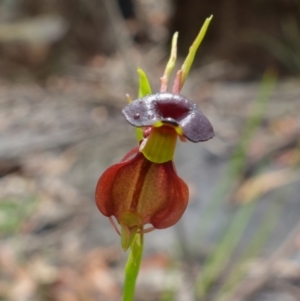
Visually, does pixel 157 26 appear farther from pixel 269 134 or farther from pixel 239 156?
pixel 239 156

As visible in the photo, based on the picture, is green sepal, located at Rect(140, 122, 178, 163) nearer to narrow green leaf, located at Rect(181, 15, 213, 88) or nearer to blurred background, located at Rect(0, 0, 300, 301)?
narrow green leaf, located at Rect(181, 15, 213, 88)

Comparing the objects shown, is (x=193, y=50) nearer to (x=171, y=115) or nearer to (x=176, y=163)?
(x=171, y=115)

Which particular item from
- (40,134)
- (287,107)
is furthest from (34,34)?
(287,107)

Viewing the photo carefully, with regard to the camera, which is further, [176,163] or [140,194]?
[176,163]

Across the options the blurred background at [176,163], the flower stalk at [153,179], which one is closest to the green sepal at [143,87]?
the flower stalk at [153,179]

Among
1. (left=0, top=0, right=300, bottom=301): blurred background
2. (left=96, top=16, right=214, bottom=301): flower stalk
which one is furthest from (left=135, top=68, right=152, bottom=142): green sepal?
(left=0, top=0, right=300, bottom=301): blurred background

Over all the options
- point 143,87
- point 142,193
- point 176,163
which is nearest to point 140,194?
point 142,193
